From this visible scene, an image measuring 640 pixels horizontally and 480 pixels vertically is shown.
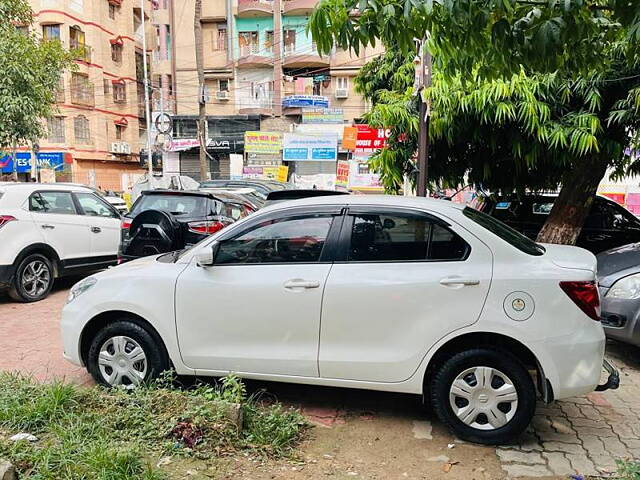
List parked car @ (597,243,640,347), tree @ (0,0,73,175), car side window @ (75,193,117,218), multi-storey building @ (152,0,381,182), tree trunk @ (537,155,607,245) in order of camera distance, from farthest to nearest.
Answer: multi-storey building @ (152,0,381,182)
tree @ (0,0,73,175)
car side window @ (75,193,117,218)
tree trunk @ (537,155,607,245)
parked car @ (597,243,640,347)

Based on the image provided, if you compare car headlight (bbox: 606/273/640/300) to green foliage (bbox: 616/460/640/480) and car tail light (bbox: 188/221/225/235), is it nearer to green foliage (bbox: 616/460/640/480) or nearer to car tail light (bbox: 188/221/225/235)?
green foliage (bbox: 616/460/640/480)

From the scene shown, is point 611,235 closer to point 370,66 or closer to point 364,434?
point 370,66

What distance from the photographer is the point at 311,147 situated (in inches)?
1151

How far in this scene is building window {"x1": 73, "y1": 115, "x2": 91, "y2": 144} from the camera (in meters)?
32.6

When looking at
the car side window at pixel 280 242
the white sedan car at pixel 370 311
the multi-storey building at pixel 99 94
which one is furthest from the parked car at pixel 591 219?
the multi-storey building at pixel 99 94

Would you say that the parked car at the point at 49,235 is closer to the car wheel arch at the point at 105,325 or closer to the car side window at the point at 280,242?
the car wheel arch at the point at 105,325

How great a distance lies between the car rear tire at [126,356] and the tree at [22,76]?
8.73 m

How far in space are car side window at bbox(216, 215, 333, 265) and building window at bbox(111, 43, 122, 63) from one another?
120 ft

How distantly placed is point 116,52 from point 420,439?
38824mm

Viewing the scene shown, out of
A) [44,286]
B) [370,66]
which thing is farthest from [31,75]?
[370,66]

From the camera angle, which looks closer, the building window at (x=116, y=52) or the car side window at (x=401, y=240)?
the car side window at (x=401, y=240)

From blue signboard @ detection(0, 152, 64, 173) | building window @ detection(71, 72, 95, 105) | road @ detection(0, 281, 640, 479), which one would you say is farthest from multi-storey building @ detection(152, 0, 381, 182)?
road @ detection(0, 281, 640, 479)

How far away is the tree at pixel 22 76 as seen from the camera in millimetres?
10461

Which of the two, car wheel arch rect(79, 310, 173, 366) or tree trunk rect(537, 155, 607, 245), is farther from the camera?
tree trunk rect(537, 155, 607, 245)
